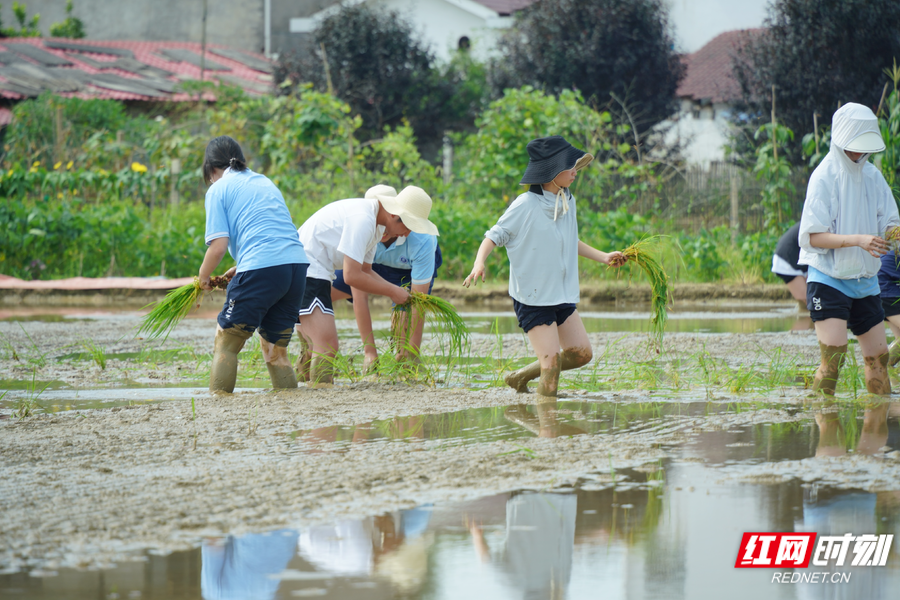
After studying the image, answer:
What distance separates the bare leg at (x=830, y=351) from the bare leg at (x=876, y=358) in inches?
5.4

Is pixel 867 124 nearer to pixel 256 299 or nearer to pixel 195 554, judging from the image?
pixel 256 299

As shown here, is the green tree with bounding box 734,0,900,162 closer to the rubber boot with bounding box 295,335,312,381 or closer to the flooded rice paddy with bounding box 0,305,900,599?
the rubber boot with bounding box 295,335,312,381

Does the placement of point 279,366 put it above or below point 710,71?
below

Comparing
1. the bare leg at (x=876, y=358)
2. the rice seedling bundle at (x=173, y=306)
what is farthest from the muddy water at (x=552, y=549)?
the rice seedling bundle at (x=173, y=306)

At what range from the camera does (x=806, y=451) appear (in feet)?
14.0

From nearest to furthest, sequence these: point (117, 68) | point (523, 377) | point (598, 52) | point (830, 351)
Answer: point (830, 351) < point (523, 377) < point (598, 52) < point (117, 68)

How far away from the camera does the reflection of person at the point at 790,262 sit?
8422 mm

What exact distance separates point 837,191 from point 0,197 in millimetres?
14561

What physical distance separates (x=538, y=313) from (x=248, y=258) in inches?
71.6

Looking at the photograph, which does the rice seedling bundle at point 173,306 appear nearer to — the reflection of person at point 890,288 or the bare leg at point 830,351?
the bare leg at point 830,351

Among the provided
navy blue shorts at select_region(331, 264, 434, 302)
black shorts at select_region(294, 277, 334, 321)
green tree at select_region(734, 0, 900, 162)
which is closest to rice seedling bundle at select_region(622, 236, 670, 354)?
navy blue shorts at select_region(331, 264, 434, 302)

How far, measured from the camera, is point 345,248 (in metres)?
6.12

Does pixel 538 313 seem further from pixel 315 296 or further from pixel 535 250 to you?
pixel 315 296

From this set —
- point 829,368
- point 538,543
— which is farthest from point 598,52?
point 538,543
